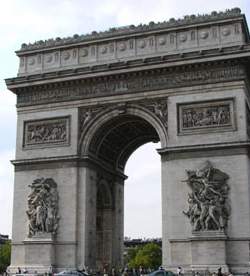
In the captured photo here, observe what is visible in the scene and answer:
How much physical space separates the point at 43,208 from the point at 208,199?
365 inches

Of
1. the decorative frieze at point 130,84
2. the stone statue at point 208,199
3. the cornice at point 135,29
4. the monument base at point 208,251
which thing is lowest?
the monument base at point 208,251

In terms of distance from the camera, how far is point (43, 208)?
3297cm

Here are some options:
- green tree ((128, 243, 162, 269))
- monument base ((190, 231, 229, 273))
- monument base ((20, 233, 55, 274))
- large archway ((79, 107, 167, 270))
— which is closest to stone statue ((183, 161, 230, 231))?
monument base ((190, 231, 229, 273))

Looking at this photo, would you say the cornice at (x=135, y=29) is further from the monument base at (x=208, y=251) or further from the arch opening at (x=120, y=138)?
the monument base at (x=208, y=251)

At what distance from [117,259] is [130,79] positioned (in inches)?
466

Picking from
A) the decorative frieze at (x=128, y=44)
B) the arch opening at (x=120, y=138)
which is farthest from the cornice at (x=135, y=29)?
the arch opening at (x=120, y=138)

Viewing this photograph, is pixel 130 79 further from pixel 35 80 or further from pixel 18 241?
pixel 18 241

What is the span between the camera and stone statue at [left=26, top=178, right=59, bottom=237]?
108 feet

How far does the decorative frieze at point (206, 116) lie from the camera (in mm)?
30906

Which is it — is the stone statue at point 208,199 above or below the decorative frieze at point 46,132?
below

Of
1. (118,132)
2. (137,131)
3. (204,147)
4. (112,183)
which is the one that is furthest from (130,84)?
(112,183)

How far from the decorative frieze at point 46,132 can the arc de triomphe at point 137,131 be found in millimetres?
67

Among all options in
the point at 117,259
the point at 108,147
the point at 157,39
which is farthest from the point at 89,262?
the point at 157,39

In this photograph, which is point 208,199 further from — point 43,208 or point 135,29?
point 135,29
